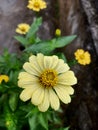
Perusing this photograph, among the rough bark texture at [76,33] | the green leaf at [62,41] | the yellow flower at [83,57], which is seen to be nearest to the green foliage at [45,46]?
the green leaf at [62,41]

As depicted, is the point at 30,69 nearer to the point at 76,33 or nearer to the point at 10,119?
the point at 10,119

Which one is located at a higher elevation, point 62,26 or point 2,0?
point 2,0

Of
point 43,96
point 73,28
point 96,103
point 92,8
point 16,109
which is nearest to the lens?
point 43,96

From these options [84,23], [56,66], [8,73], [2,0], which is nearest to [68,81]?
[56,66]

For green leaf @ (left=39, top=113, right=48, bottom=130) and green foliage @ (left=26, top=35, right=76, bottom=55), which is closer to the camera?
green leaf @ (left=39, top=113, right=48, bottom=130)

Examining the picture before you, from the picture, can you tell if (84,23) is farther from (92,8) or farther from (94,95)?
(94,95)

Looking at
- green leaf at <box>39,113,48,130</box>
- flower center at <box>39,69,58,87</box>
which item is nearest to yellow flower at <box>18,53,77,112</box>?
flower center at <box>39,69,58,87</box>

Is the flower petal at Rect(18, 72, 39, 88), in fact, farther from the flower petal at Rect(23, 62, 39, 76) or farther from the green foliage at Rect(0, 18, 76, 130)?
the green foliage at Rect(0, 18, 76, 130)
